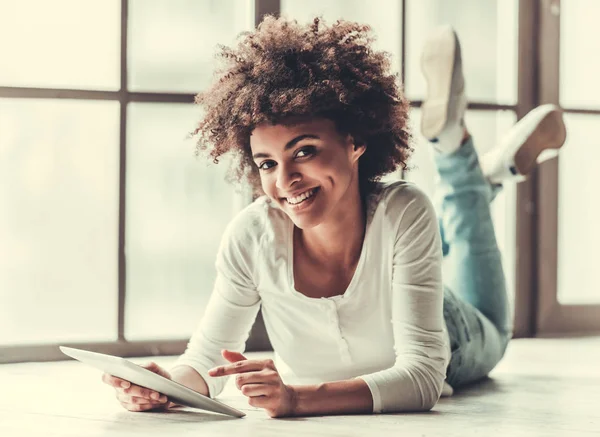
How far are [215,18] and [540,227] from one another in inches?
52.5

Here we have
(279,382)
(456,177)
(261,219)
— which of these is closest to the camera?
(279,382)

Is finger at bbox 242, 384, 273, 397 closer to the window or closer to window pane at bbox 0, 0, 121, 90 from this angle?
the window

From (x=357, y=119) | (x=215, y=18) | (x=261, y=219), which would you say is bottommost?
(x=261, y=219)

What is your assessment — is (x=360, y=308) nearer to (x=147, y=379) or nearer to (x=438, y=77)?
(x=147, y=379)

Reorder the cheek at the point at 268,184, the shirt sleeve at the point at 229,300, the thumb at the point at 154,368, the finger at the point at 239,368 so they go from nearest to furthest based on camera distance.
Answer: the finger at the point at 239,368
the thumb at the point at 154,368
the cheek at the point at 268,184
the shirt sleeve at the point at 229,300

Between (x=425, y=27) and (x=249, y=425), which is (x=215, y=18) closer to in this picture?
(x=425, y=27)

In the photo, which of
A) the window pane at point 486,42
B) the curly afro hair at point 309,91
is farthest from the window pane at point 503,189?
the curly afro hair at point 309,91

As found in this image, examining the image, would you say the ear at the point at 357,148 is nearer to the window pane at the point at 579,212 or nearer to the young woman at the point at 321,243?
the young woman at the point at 321,243

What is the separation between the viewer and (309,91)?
1.69 meters

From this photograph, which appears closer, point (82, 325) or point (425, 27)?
point (82, 325)

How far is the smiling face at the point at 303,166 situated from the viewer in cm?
171

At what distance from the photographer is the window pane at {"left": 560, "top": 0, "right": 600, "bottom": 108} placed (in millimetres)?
3164

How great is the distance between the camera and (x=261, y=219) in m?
1.88

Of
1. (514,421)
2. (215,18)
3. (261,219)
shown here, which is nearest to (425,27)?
(215,18)
